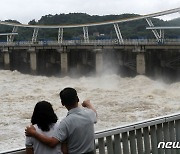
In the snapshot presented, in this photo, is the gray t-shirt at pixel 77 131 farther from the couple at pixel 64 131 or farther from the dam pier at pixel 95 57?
the dam pier at pixel 95 57

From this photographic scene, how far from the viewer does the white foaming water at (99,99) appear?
13.5 m

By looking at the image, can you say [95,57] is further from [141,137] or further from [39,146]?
[39,146]

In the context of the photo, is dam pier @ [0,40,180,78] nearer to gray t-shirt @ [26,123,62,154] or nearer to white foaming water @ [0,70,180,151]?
white foaming water @ [0,70,180,151]

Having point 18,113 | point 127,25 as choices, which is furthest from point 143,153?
point 127,25

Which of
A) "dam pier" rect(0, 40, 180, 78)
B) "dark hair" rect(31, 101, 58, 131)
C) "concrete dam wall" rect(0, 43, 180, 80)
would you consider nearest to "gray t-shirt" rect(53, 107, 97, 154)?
"dark hair" rect(31, 101, 58, 131)

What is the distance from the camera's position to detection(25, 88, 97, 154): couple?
224 cm

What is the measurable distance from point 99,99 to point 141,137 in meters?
16.7

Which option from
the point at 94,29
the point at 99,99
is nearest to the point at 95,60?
the point at 99,99

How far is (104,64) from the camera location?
A: 92.3ft

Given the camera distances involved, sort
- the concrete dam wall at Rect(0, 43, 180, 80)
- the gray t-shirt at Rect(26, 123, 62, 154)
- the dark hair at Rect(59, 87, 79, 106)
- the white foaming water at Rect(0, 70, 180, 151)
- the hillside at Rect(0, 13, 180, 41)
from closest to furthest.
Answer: the gray t-shirt at Rect(26, 123, 62, 154), the dark hair at Rect(59, 87, 79, 106), the white foaming water at Rect(0, 70, 180, 151), the concrete dam wall at Rect(0, 43, 180, 80), the hillside at Rect(0, 13, 180, 41)

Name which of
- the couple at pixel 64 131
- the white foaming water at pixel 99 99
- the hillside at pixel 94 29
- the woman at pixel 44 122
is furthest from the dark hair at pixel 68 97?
the hillside at pixel 94 29

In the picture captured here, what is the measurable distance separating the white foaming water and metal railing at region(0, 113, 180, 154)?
7.92m

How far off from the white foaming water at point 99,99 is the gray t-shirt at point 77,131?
26.3 ft

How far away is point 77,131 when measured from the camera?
234 centimetres
